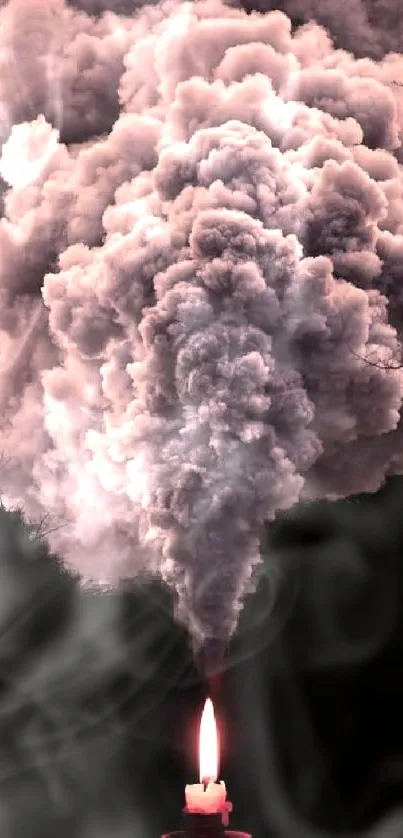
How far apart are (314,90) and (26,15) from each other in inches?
80.4

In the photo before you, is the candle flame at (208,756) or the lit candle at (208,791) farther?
the candle flame at (208,756)

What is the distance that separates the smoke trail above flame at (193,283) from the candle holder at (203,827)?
4005 mm

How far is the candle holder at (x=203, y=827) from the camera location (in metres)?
1.57

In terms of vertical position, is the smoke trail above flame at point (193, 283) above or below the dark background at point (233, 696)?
above

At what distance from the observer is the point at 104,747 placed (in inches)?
236

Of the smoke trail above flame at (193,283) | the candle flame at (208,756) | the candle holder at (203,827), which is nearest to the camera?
the candle holder at (203,827)

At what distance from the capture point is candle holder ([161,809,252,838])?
5.16 feet

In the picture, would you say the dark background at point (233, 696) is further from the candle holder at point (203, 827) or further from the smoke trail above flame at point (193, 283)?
the candle holder at point (203, 827)

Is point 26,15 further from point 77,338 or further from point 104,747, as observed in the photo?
point 104,747

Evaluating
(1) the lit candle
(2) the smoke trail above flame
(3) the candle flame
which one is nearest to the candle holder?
(1) the lit candle

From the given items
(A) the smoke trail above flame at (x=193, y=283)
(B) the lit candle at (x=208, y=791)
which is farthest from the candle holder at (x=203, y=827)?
(A) the smoke trail above flame at (x=193, y=283)

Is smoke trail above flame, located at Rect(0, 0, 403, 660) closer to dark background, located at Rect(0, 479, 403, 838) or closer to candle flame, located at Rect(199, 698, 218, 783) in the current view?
dark background, located at Rect(0, 479, 403, 838)

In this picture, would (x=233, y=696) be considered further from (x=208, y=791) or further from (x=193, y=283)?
(x=208, y=791)

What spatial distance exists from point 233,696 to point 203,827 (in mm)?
4449
